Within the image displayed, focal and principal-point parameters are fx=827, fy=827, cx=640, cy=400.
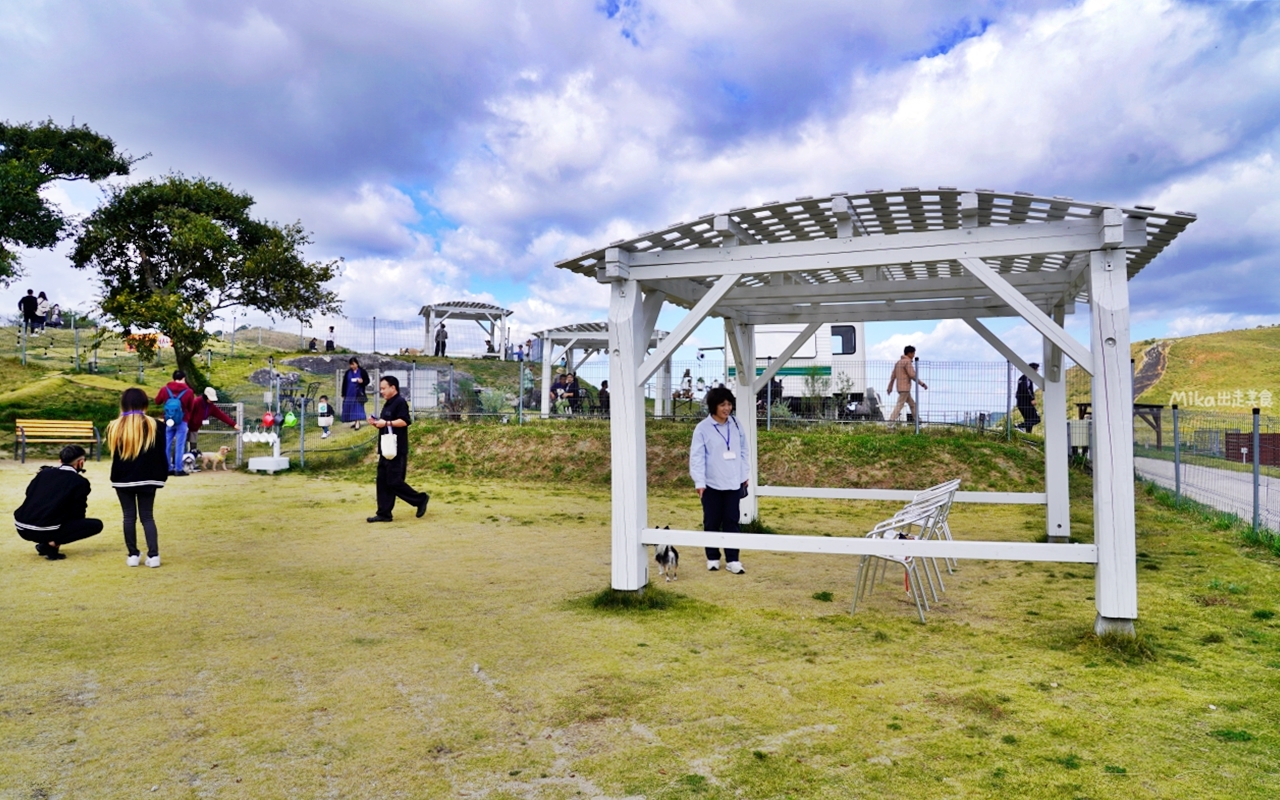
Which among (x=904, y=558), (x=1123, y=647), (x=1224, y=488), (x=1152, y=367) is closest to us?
(x=1123, y=647)

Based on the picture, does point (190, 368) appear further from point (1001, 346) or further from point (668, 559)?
point (1001, 346)

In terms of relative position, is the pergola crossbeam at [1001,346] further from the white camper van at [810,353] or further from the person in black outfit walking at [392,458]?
the white camper van at [810,353]

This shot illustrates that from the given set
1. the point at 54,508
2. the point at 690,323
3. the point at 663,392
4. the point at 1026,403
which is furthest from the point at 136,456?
the point at 1026,403

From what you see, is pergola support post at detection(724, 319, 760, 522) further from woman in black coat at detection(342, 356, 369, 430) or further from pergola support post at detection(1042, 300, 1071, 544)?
woman in black coat at detection(342, 356, 369, 430)

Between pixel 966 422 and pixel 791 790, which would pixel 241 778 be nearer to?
pixel 791 790

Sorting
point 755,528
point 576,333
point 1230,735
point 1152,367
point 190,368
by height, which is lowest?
point 1230,735

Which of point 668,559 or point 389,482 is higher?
point 389,482

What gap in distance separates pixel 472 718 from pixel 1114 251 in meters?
4.31

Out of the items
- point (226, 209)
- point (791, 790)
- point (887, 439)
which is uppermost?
point (226, 209)

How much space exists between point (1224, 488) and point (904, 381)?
5.34 meters

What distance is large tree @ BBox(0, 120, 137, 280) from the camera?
2220 cm

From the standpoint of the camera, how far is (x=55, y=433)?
1547 centimetres

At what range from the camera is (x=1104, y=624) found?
4.80 m

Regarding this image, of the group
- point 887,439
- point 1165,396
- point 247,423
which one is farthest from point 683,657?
point 1165,396
